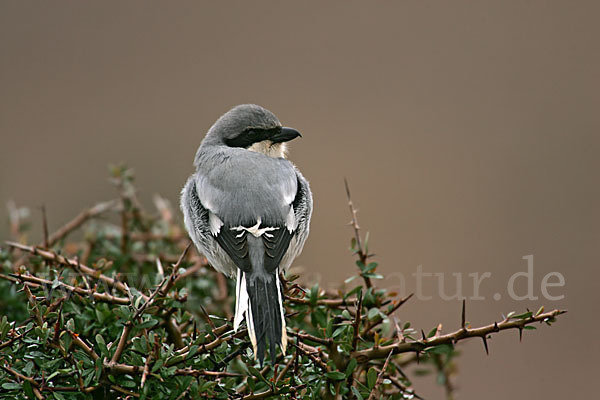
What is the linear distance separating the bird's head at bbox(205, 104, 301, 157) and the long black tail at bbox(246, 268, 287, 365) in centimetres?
70

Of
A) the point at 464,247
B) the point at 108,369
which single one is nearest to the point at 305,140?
the point at 464,247

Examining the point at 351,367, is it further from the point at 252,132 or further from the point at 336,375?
the point at 252,132

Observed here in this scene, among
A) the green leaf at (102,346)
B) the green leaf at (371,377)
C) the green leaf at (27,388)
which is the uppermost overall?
the green leaf at (102,346)

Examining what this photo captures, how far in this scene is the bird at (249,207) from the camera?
1.92 m

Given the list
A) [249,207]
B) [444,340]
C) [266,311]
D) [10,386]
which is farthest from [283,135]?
[10,386]

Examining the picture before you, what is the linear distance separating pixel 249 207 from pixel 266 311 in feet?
1.53

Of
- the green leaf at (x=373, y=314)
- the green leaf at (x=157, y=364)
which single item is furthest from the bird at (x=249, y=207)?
the green leaf at (x=157, y=364)

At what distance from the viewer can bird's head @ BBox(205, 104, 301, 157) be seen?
2.53 m

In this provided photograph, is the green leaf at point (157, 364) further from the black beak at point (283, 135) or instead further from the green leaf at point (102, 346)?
the black beak at point (283, 135)

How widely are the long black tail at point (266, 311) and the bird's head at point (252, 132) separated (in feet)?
2.31

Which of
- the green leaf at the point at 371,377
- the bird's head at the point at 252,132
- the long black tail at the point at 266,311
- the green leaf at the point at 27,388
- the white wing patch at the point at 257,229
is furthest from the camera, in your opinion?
the bird's head at the point at 252,132

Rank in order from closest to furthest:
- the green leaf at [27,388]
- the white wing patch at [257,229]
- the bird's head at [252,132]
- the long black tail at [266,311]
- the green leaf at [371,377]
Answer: the green leaf at [27,388] → the green leaf at [371,377] → the long black tail at [266,311] → the white wing patch at [257,229] → the bird's head at [252,132]

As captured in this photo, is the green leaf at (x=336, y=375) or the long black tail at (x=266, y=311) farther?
the long black tail at (x=266, y=311)

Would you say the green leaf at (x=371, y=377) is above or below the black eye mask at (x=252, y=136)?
below
